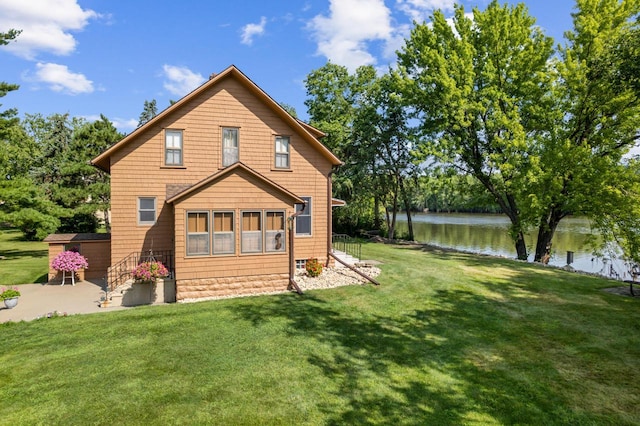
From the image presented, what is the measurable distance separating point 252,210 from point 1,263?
16566mm

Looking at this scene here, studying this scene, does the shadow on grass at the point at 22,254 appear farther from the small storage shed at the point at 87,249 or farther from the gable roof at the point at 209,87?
the gable roof at the point at 209,87

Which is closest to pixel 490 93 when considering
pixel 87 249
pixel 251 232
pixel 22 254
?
pixel 251 232

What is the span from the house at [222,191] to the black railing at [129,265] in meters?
0.09

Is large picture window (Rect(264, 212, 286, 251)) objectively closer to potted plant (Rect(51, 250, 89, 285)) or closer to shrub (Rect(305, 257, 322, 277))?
shrub (Rect(305, 257, 322, 277))

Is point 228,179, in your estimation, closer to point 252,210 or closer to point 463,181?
point 252,210

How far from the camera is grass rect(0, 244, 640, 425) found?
5.87 metres

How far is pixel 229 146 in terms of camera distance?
15.2 meters

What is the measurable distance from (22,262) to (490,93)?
29.8 m

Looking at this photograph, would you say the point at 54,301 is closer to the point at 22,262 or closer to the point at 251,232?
the point at 251,232

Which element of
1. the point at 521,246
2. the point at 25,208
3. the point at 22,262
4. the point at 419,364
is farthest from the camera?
the point at 521,246

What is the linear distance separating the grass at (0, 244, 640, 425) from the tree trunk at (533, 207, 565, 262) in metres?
10.5

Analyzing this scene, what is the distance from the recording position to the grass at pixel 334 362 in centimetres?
587

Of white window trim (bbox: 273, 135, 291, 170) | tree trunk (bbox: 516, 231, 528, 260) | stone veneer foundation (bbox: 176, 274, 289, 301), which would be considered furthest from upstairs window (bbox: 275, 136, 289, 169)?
tree trunk (bbox: 516, 231, 528, 260)

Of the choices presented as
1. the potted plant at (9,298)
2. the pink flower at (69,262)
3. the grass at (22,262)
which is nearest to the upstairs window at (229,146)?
the pink flower at (69,262)
